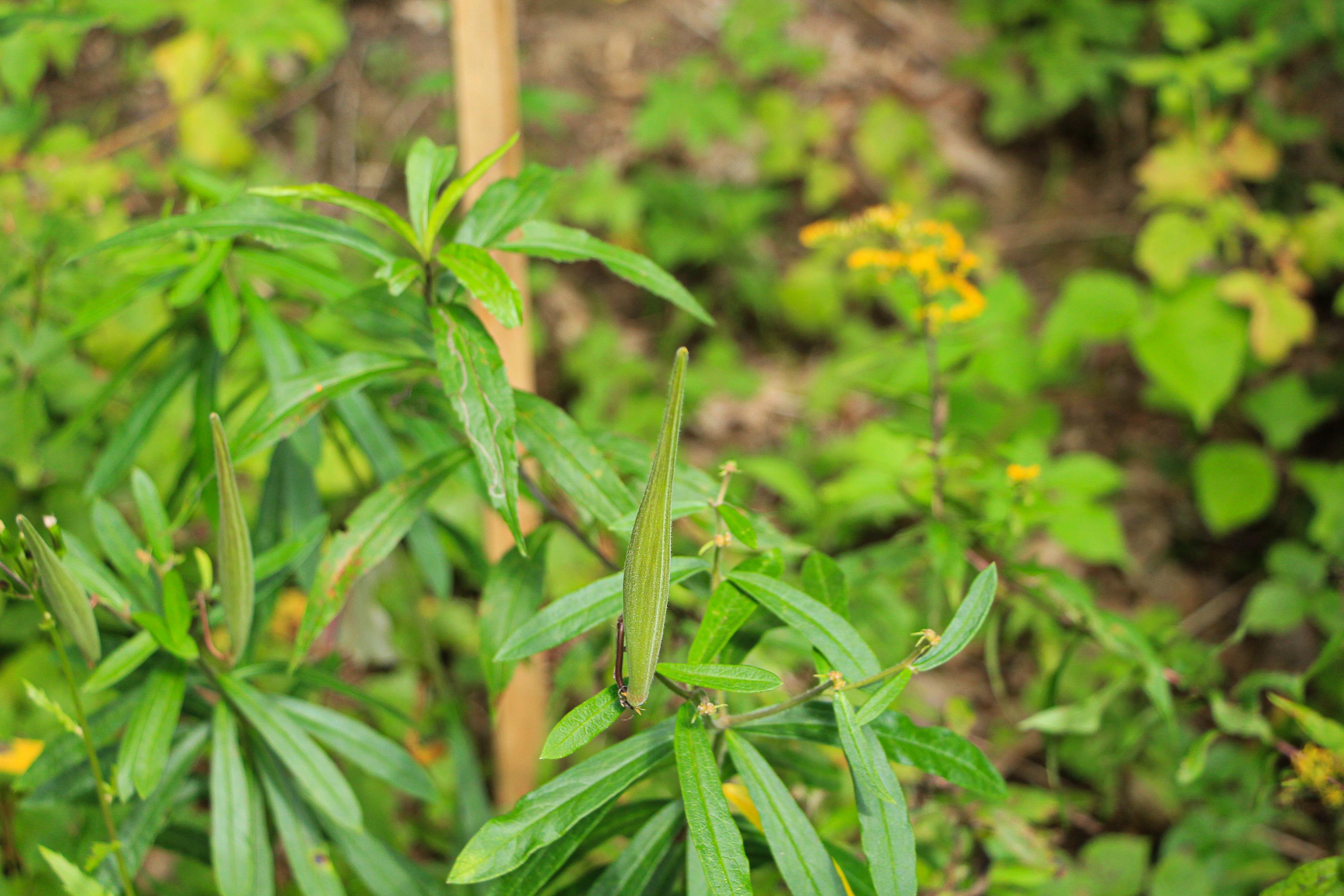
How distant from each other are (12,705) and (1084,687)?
2128 mm

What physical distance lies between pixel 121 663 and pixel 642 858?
532 millimetres

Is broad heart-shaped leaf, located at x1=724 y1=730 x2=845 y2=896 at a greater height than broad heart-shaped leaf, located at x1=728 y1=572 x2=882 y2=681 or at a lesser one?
lesser

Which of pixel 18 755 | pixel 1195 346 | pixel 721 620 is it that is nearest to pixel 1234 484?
pixel 1195 346

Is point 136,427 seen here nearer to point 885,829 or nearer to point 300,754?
point 300,754

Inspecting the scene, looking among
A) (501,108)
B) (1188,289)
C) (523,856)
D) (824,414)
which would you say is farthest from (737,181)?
(523,856)

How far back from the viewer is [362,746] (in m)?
0.96

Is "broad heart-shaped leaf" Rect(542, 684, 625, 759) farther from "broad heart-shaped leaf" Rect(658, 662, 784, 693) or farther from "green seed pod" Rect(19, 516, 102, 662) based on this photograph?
"green seed pod" Rect(19, 516, 102, 662)

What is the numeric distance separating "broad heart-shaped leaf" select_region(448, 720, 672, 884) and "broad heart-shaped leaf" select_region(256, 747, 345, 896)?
0.33 metres

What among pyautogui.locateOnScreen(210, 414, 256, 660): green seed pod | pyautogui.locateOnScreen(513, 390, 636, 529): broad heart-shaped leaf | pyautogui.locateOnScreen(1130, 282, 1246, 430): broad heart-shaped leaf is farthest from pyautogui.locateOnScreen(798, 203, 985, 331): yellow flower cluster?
pyautogui.locateOnScreen(1130, 282, 1246, 430): broad heart-shaped leaf

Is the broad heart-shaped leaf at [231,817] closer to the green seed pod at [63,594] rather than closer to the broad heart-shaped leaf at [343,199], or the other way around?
the green seed pod at [63,594]

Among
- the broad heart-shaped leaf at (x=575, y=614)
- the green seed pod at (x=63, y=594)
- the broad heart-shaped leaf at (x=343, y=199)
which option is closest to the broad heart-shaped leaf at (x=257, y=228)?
the broad heart-shaped leaf at (x=343, y=199)

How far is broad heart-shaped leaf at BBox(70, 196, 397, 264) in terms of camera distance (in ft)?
2.51

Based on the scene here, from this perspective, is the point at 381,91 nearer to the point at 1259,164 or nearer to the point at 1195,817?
the point at 1259,164

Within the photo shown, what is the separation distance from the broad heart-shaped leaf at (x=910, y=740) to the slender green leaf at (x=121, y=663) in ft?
Answer: 1.91
